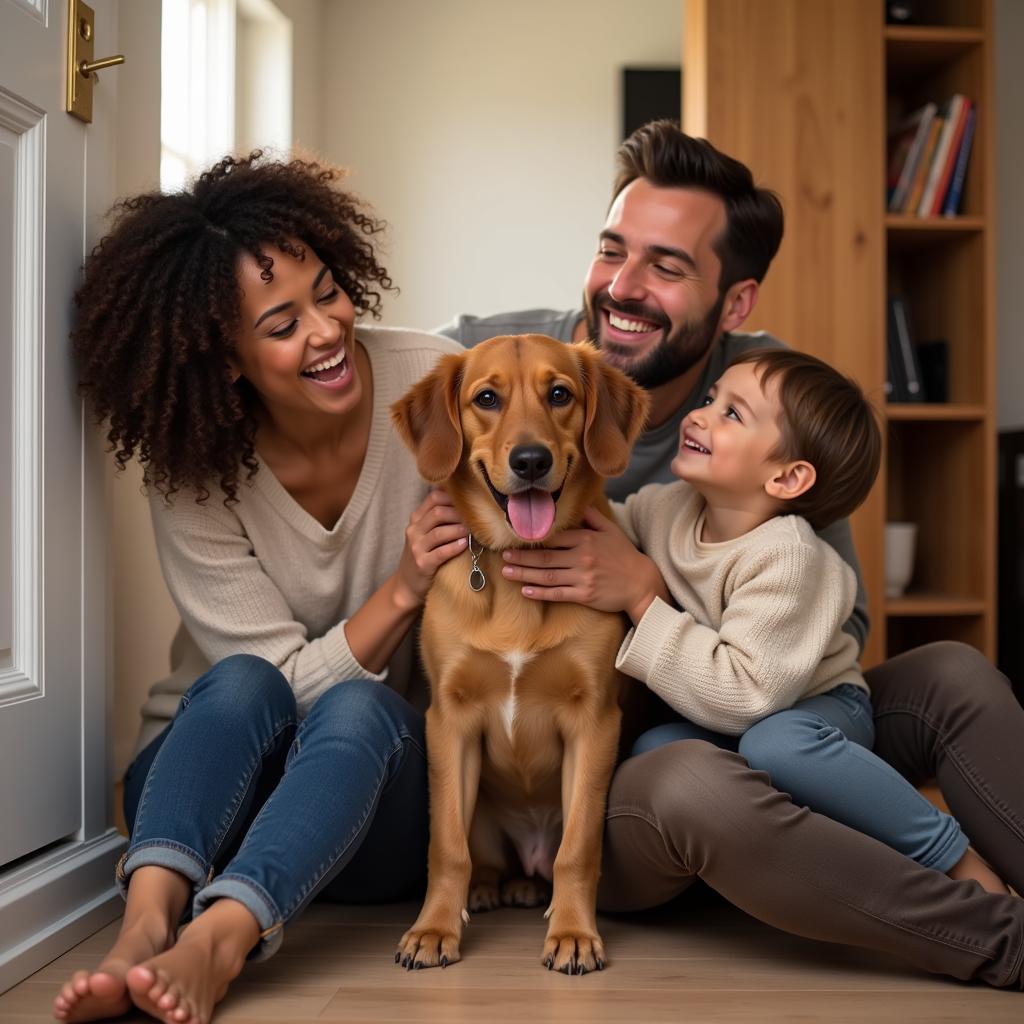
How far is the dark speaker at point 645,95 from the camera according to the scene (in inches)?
201

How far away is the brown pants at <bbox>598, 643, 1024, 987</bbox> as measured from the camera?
5.29 ft

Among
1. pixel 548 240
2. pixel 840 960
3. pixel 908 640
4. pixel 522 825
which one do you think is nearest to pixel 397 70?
pixel 548 240

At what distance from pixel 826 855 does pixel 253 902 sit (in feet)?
2.55

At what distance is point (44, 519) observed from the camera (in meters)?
1.80

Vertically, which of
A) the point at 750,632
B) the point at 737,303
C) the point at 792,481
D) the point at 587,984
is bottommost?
the point at 587,984

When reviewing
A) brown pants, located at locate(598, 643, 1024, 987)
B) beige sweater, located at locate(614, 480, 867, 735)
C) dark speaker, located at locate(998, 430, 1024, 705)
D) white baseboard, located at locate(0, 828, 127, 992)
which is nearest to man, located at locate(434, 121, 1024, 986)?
brown pants, located at locate(598, 643, 1024, 987)

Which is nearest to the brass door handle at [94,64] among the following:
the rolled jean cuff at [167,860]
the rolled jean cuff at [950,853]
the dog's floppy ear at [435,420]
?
the dog's floppy ear at [435,420]

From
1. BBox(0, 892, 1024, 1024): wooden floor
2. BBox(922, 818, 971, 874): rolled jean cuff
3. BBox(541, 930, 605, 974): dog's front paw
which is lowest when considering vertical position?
BBox(0, 892, 1024, 1024): wooden floor

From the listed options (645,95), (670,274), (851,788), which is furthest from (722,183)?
(645,95)

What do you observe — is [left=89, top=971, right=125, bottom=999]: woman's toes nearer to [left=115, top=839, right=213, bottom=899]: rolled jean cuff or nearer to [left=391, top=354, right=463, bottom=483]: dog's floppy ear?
[left=115, top=839, right=213, bottom=899]: rolled jean cuff

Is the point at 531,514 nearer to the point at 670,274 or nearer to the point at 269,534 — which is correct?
the point at 269,534

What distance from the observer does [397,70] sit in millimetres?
5207

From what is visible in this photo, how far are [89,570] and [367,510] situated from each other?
0.48 meters

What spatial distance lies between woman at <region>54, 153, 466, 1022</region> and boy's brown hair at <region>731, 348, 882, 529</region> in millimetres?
582
